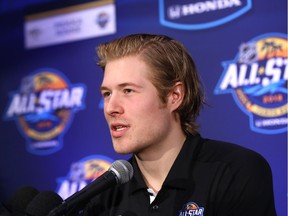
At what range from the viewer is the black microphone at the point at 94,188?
114cm

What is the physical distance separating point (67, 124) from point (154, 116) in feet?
5.30

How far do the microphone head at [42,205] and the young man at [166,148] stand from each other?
26 centimetres

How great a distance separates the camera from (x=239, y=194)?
56.9 inches

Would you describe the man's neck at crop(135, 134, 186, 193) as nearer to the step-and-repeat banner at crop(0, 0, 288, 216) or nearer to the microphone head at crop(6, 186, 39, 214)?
the microphone head at crop(6, 186, 39, 214)

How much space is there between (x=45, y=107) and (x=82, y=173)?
511mm

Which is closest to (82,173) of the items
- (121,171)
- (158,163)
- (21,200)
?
(21,200)

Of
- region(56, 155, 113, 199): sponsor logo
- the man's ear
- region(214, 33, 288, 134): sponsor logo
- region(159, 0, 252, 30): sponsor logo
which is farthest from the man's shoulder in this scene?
region(56, 155, 113, 199): sponsor logo

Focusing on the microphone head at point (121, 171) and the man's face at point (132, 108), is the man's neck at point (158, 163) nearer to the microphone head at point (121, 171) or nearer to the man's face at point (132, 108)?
the man's face at point (132, 108)

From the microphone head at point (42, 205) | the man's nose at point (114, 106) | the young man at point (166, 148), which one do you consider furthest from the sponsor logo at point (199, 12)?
the microphone head at point (42, 205)

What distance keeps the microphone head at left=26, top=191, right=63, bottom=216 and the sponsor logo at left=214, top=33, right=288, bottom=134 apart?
1.39 metres

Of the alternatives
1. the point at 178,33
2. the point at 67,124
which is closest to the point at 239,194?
the point at 178,33

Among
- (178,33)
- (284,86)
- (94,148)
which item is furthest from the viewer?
(94,148)

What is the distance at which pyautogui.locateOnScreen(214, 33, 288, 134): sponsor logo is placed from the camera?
241 centimetres

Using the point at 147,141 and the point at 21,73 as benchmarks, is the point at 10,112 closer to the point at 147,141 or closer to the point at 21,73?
the point at 21,73
